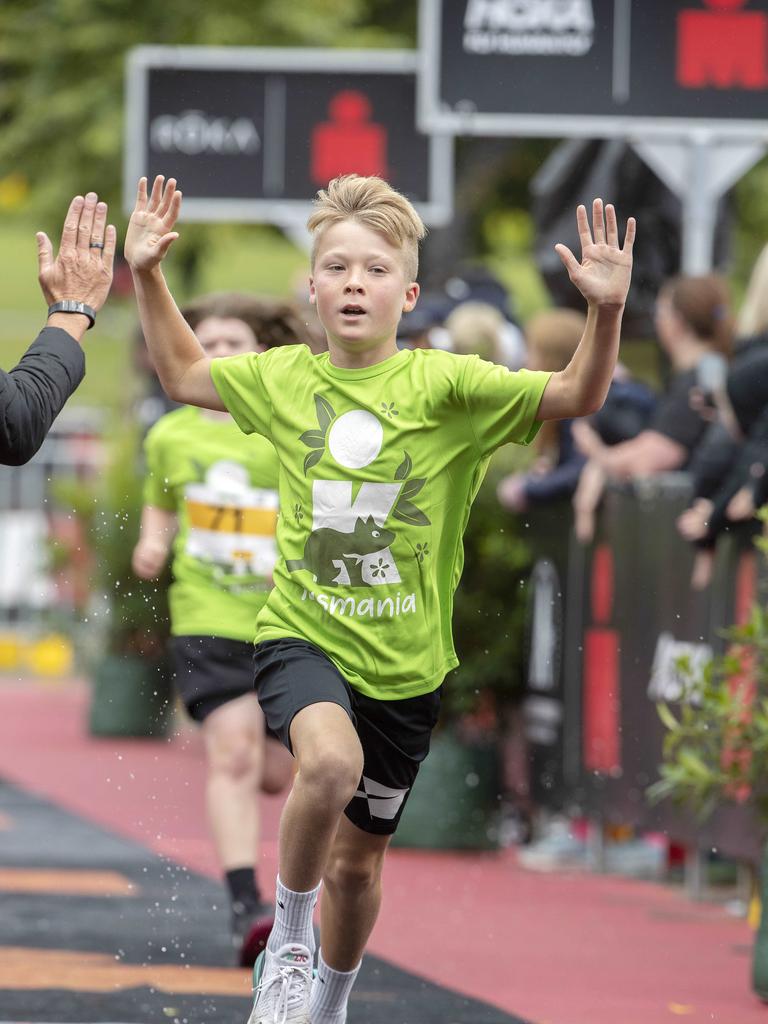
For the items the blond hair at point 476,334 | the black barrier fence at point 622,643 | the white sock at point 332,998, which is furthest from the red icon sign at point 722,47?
the white sock at point 332,998

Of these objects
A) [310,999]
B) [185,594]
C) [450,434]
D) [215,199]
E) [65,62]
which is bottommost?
[310,999]

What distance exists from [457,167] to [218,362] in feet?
74.0

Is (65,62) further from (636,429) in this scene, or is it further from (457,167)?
(636,429)

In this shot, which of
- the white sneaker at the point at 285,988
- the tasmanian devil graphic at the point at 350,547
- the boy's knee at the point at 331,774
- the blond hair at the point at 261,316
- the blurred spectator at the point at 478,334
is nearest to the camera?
the boy's knee at the point at 331,774

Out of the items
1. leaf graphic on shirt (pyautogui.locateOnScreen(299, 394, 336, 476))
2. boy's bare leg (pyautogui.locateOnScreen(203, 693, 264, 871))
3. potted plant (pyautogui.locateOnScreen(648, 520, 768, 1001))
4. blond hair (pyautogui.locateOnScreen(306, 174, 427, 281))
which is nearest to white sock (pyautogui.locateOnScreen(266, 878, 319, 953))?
leaf graphic on shirt (pyautogui.locateOnScreen(299, 394, 336, 476))

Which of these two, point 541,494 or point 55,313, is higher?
point 55,313

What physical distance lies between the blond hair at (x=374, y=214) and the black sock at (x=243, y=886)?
8.07 ft

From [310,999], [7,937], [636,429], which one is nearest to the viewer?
[310,999]

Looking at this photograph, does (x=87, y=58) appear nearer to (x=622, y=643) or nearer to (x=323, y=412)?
(x=622, y=643)

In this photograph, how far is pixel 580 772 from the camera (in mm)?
9578

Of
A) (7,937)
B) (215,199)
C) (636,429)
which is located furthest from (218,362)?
(215,199)

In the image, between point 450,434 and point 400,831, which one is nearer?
point 450,434

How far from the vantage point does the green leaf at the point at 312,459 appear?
5.04 metres

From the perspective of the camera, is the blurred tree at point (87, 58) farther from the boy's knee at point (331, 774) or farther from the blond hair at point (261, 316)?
the boy's knee at point (331, 774)
